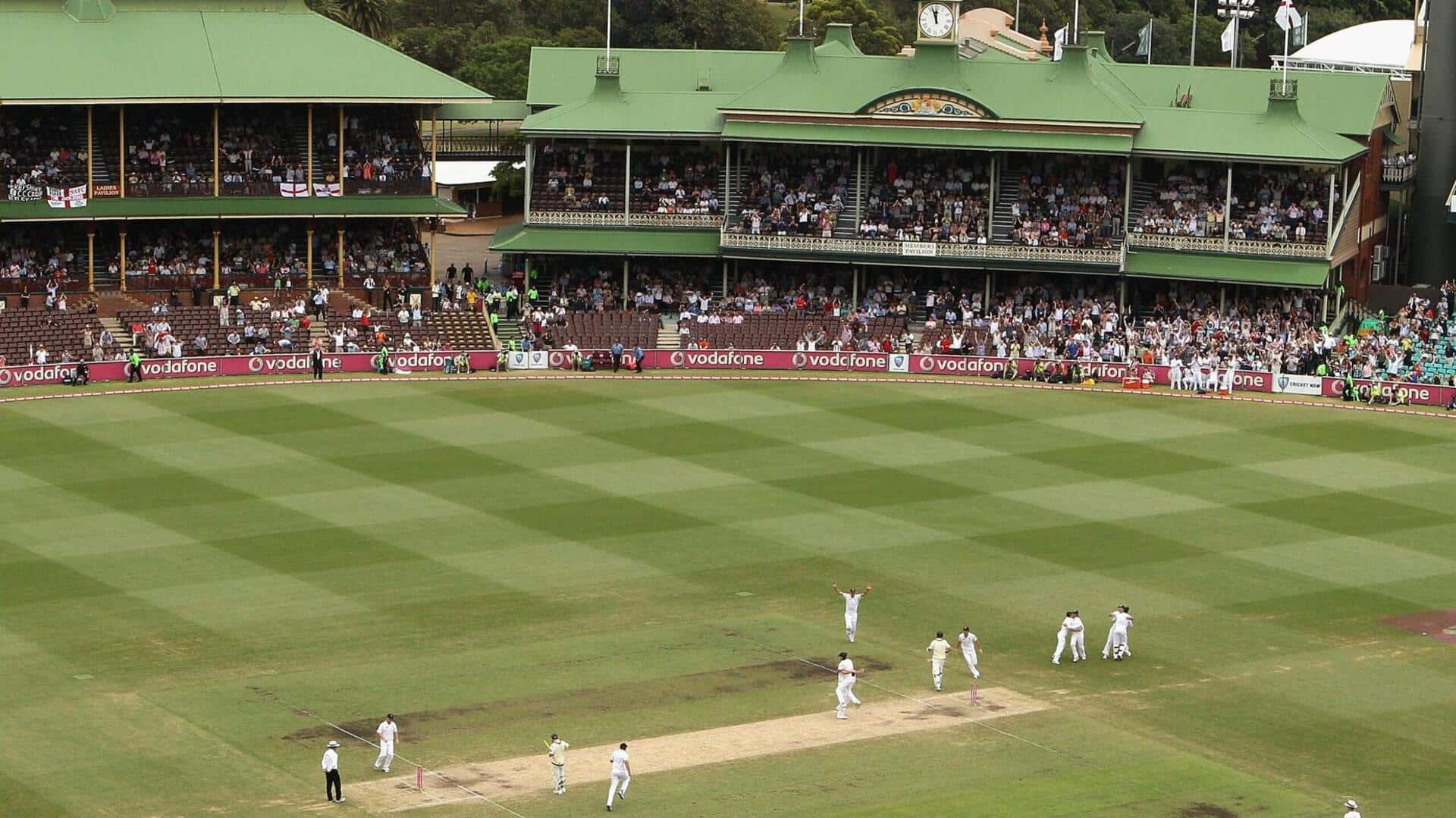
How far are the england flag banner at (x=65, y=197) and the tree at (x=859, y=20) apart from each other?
6112 centimetres

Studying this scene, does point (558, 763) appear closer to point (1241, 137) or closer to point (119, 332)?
point (119, 332)

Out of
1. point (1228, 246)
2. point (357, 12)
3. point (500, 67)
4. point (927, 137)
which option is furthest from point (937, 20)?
point (500, 67)

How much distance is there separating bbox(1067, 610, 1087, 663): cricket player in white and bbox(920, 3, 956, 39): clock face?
43594 millimetres

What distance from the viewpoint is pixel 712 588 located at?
169ft

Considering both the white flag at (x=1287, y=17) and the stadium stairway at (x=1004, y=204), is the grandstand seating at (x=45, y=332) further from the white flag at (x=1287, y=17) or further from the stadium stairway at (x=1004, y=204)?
the white flag at (x=1287, y=17)

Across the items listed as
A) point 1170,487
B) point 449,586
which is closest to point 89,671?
point 449,586

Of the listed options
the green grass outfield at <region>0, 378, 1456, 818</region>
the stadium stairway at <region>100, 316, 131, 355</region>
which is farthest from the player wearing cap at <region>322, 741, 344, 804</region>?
the stadium stairway at <region>100, 316, 131, 355</region>

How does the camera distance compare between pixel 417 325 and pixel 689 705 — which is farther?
pixel 417 325

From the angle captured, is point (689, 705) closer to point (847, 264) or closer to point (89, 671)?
point (89, 671)

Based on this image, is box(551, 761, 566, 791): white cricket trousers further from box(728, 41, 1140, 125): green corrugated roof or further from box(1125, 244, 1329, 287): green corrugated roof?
box(728, 41, 1140, 125): green corrugated roof

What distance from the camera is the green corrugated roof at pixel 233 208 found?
7988 cm

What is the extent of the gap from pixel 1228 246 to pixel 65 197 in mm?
41438

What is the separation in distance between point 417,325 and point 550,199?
8816 mm

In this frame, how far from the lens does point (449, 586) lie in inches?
2014
